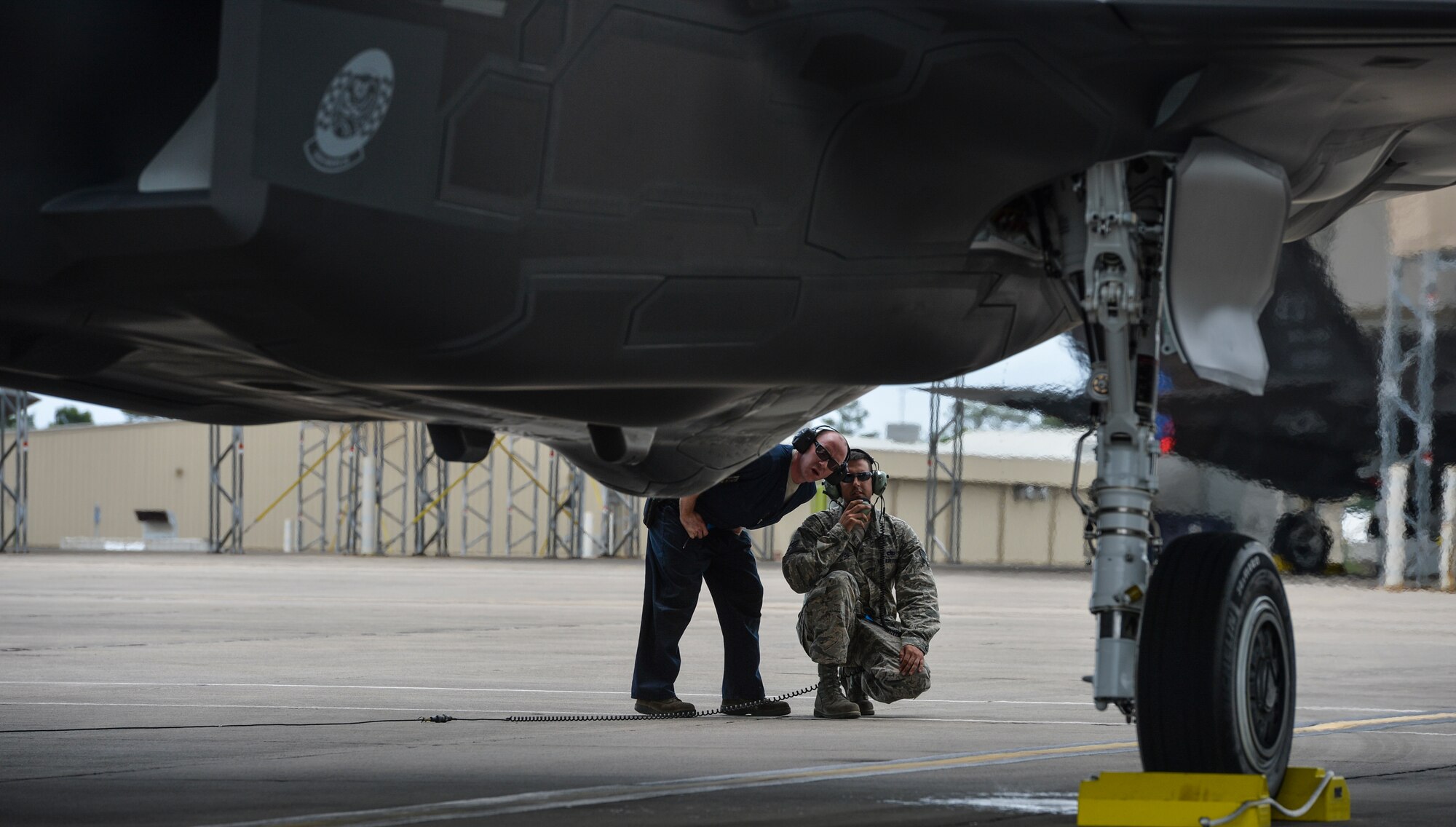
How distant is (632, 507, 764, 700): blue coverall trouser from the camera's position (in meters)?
7.89

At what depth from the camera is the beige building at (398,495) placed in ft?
151

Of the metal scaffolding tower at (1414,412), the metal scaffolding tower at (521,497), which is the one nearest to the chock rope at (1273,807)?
the metal scaffolding tower at (1414,412)

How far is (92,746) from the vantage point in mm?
6098

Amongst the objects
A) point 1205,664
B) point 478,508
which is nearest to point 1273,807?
point 1205,664

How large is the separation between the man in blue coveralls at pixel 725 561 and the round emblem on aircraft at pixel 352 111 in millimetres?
4355

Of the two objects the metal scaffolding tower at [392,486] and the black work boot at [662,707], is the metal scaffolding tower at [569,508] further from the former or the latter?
the black work boot at [662,707]

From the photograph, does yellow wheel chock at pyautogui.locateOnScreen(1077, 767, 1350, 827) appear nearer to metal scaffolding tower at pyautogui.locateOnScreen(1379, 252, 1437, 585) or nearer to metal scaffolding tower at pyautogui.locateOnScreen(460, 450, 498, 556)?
metal scaffolding tower at pyautogui.locateOnScreen(1379, 252, 1437, 585)

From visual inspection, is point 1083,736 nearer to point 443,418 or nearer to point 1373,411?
point 443,418

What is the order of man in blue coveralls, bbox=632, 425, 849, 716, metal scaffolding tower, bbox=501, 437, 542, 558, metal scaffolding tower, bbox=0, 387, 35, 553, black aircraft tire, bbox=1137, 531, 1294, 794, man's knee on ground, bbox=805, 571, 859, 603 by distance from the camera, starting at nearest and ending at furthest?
black aircraft tire, bbox=1137, 531, 1294, 794 < man in blue coveralls, bbox=632, 425, 849, 716 < man's knee on ground, bbox=805, 571, 859, 603 < metal scaffolding tower, bbox=0, 387, 35, 553 < metal scaffolding tower, bbox=501, 437, 542, 558

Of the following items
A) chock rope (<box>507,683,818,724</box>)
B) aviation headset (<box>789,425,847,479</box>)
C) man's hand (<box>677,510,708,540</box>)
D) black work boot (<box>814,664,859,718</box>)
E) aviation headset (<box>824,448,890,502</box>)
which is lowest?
chock rope (<box>507,683,818,724</box>)

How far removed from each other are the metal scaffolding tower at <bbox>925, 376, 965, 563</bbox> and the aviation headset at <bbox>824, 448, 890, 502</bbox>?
31.6m

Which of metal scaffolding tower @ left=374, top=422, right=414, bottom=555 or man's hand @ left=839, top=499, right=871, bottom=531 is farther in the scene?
metal scaffolding tower @ left=374, top=422, right=414, bottom=555

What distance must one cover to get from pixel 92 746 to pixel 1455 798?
4873 millimetres

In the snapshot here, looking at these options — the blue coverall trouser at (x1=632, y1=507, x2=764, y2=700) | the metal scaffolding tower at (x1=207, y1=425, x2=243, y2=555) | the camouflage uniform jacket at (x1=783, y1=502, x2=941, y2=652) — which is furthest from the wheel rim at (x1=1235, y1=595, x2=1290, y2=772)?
the metal scaffolding tower at (x1=207, y1=425, x2=243, y2=555)
